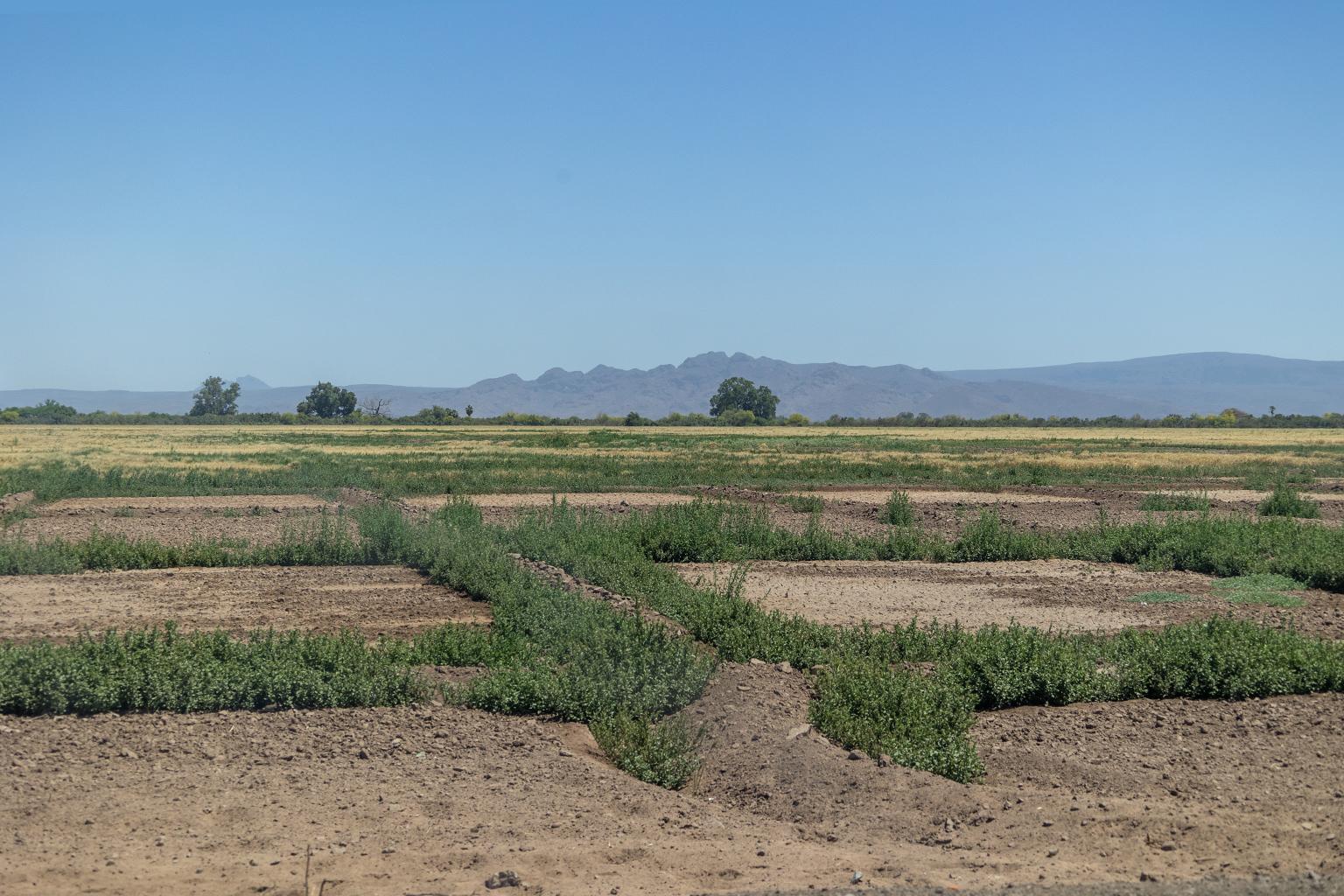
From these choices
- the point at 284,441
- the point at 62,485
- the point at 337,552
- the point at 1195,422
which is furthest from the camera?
the point at 1195,422

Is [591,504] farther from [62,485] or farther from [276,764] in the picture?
[276,764]

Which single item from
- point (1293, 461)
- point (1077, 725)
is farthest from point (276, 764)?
point (1293, 461)

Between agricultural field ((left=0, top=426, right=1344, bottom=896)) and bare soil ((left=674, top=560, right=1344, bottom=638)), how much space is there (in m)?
0.12

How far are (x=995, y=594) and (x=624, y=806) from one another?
1096cm

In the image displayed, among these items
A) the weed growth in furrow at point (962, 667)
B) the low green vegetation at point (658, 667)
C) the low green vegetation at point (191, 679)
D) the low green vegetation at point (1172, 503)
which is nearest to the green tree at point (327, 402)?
the low green vegetation at point (1172, 503)

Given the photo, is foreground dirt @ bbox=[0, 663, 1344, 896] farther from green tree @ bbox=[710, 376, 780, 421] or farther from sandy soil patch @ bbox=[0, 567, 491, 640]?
green tree @ bbox=[710, 376, 780, 421]

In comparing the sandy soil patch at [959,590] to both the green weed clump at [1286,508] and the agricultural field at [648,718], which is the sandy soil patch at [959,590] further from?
the green weed clump at [1286,508]

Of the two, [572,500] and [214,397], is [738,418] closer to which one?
[214,397]

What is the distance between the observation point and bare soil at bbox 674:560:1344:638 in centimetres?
1470

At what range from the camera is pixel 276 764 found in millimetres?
7922

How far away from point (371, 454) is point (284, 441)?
1821cm

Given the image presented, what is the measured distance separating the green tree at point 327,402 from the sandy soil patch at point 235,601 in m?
133

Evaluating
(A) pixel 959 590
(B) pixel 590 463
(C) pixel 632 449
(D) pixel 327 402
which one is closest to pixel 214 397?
(D) pixel 327 402

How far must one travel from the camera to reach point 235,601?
15398 mm
